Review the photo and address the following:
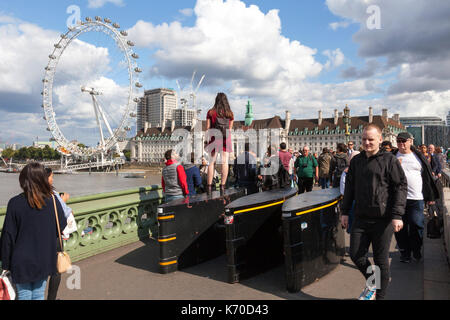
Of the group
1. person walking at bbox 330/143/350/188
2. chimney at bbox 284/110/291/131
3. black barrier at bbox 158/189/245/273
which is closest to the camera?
black barrier at bbox 158/189/245/273

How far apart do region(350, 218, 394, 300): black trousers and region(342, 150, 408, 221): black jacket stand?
91mm

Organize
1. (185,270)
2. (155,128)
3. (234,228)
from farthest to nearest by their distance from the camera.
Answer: (155,128), (185,270), (234,228)

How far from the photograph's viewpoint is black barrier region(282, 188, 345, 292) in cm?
459

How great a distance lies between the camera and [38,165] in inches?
135

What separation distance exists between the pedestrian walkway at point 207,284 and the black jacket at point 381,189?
118 cm

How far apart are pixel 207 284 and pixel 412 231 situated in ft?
11.0

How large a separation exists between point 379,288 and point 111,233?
491cm

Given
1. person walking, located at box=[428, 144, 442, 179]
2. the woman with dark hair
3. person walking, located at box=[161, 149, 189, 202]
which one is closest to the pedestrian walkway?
the woman with dark hair

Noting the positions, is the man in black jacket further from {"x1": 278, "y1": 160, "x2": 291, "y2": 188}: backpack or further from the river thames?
the river thames

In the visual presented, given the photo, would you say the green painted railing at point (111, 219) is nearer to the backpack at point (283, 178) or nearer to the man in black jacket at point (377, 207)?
the backpack at point (283, 178)

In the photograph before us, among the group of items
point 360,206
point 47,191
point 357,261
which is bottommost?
point 357,261

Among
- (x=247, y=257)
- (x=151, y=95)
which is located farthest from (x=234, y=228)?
(x=151, y=95)

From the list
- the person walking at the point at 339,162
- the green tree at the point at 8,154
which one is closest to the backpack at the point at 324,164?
the person walking at the point at 339,162
